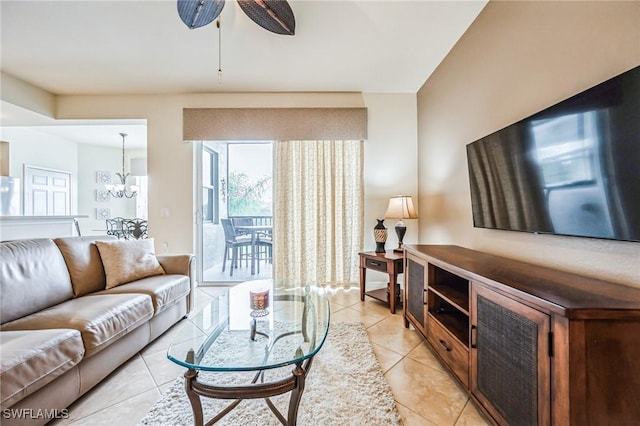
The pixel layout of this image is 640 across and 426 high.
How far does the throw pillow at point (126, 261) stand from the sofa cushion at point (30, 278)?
0.27 m

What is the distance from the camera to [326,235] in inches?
137

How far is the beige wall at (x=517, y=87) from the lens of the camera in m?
1.17

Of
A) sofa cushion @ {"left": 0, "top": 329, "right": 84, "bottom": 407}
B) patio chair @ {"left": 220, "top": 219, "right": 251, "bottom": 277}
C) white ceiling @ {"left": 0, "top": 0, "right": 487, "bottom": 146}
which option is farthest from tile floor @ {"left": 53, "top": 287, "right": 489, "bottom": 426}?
white ceiling @ {"left": 0, "top": 0, "right": 487, "bottom": 146}

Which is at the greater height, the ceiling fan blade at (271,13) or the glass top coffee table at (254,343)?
the ceiling fan blade at (271,13)

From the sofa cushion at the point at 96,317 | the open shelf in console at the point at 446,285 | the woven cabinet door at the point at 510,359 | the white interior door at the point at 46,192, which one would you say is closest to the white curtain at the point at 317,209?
the open shelf in console at the point at 446,285

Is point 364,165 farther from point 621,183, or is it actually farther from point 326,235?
point 621,183

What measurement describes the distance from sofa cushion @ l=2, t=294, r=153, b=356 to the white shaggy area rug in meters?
0.49

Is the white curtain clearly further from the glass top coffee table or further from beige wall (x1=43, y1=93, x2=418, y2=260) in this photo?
the glass top coffee table

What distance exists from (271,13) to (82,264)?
89.9 inches

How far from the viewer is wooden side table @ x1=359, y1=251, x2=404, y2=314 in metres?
2.67

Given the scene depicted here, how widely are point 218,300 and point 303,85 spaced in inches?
102

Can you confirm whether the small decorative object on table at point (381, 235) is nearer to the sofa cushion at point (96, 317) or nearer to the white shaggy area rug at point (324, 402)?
the white shaggy area rug at point (324, 402)

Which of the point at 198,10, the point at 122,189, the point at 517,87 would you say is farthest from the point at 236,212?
the point at 517,87

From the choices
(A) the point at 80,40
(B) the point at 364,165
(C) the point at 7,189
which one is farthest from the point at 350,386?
(C) the point at 7,189
